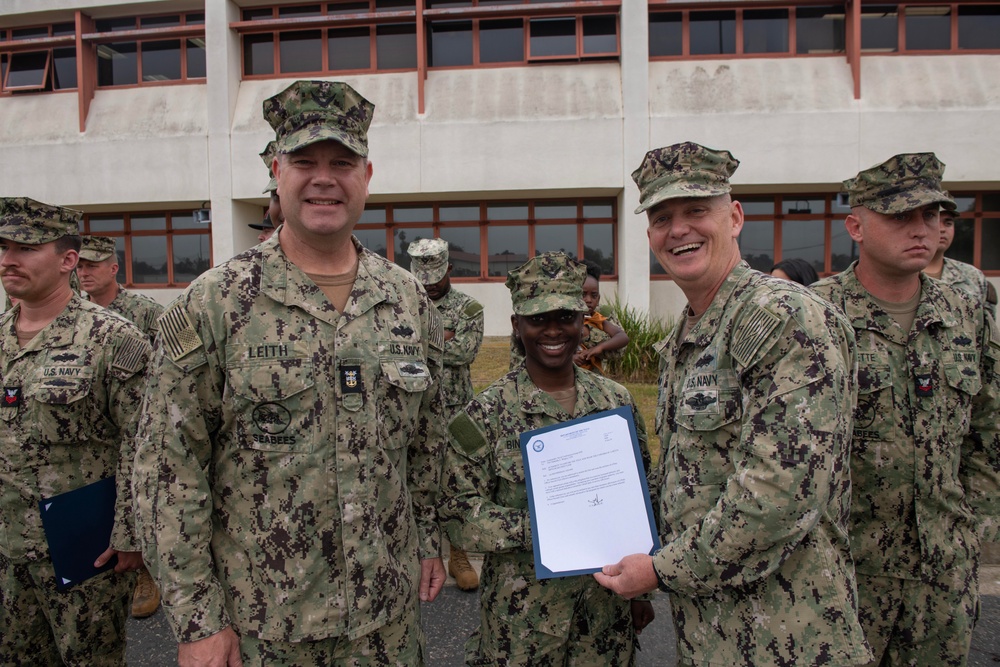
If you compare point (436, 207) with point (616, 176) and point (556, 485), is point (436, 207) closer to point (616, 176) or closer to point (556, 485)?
point (616, 176)

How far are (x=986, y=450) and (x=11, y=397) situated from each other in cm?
407

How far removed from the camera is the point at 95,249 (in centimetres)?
538

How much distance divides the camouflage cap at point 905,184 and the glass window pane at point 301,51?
1383 cm

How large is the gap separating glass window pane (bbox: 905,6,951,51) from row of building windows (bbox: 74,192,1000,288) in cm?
323

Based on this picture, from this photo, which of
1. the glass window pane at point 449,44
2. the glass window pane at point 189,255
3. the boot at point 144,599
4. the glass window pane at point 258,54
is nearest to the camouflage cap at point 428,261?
→ the boot at point 144,599

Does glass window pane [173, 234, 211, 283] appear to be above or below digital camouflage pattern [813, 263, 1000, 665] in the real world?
above

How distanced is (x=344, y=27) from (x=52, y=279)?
1293cm

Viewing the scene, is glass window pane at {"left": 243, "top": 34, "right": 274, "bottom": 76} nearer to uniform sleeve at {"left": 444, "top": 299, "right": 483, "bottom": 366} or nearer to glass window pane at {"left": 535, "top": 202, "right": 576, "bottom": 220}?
glass window pane at {"left": 535, "top": 202, "right": 576, "bottom": 220}

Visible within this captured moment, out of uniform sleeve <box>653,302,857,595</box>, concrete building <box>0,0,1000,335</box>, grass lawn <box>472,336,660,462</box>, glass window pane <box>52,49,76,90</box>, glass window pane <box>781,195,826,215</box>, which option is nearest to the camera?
uniform sleeve <box>653,302,857,595</box>

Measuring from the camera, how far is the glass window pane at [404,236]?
14.6 metres

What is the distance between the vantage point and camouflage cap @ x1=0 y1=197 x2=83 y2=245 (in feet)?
9.29

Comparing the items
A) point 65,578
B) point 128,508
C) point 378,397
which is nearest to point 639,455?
point 378,397

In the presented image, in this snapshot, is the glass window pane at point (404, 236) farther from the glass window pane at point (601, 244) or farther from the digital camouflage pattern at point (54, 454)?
the digital camouflage pattern at point (54, 454)

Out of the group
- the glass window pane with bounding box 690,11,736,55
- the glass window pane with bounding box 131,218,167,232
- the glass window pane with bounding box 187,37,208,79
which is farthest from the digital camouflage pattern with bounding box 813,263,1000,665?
the glass window pane with bounding box 131,218,167,232
